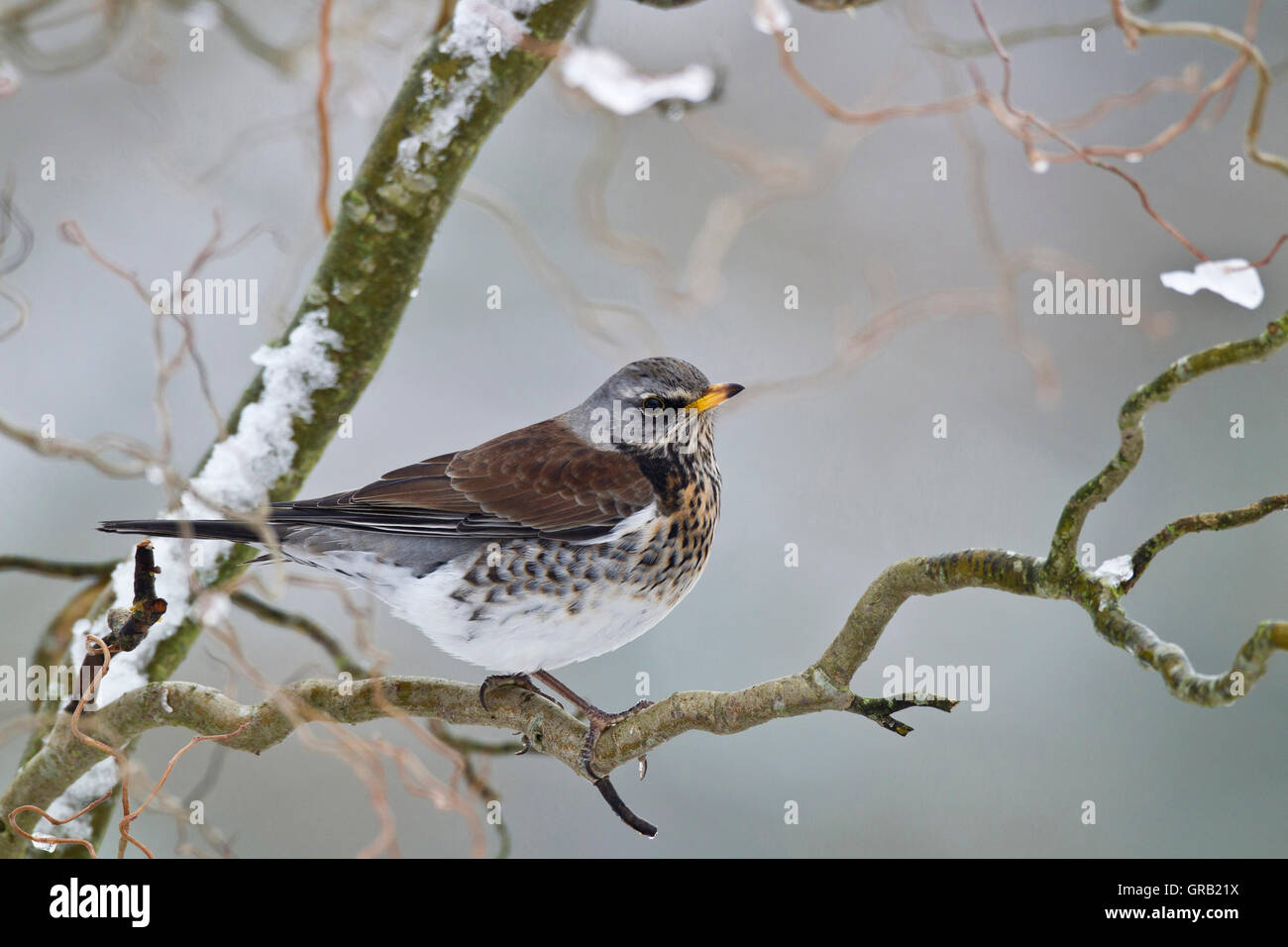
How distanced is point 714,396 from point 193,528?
1065mm

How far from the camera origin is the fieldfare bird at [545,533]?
94.1 inches

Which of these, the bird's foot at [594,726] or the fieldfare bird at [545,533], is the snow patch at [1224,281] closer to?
the fieldfare bird at [545,533]

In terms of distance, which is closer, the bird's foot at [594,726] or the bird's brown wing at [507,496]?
the bird's foot at [594,726]

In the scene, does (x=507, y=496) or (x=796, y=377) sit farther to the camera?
(x=796, y=377)

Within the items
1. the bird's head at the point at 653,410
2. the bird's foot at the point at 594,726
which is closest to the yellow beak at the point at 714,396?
the bird's head at the point at 653,410

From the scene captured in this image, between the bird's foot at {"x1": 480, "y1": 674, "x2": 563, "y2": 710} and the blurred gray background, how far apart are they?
0.99 metres

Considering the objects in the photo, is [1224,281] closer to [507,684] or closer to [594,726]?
[594,726]

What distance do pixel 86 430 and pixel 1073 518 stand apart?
3587mm

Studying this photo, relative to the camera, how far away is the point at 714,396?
243cm

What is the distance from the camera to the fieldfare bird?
2.39 meters

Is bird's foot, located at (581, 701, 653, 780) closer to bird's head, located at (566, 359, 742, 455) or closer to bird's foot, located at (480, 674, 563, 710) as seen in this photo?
bird's foot, located at (480, 674, 563, 710)

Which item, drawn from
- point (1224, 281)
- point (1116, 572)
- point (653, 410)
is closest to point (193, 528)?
point (653, 410)

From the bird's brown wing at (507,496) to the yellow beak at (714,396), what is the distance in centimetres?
22

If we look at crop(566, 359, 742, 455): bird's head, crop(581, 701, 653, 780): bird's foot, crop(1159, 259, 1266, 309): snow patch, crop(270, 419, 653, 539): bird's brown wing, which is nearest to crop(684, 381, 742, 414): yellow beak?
crop(566, 359, 742, 455): bird's head
